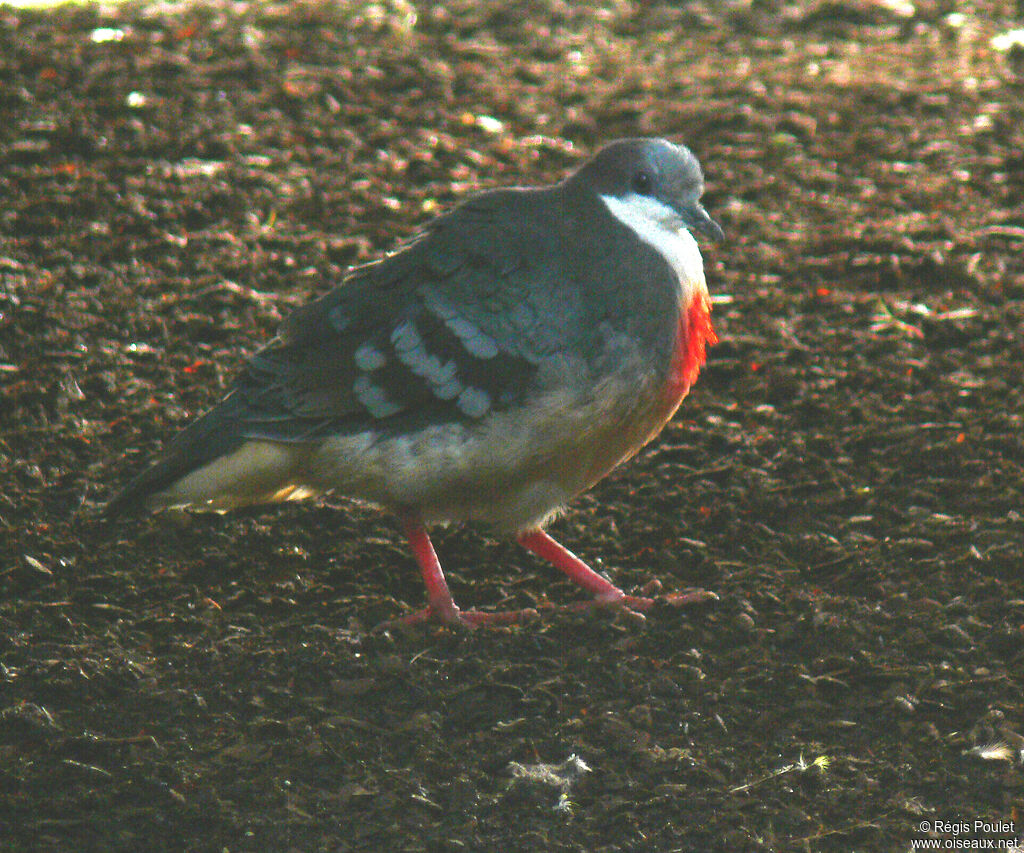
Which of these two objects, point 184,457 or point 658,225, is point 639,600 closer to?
point 658,225

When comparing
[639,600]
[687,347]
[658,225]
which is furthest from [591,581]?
[658,225]

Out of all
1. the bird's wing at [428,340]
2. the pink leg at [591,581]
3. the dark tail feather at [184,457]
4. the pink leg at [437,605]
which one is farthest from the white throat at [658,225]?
the dark tail feather at [184,457]

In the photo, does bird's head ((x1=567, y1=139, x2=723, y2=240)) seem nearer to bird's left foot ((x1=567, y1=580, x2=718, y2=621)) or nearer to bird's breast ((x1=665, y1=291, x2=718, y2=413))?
bird's breast ((x1=665, y1=291, x2=718, y2=413))

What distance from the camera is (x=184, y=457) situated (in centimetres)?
414

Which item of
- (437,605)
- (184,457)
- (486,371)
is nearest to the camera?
(486,371)

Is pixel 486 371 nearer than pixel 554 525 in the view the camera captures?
Yes

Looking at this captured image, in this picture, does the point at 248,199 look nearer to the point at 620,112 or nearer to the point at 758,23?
the point at 620,112

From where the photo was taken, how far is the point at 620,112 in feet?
25.5

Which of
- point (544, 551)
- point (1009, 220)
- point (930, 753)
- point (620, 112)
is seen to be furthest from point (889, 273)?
point (930, 753)

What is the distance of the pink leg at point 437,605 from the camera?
13.9ft

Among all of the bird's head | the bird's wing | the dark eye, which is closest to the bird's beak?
the bird's head

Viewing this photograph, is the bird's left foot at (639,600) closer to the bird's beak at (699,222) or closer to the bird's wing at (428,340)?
the bird's wing at (428,340)

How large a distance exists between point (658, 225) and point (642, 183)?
146 mm

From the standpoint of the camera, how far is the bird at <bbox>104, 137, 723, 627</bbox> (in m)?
4.03
